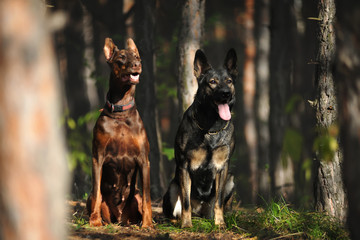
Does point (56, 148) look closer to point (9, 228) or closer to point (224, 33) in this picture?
point (9, 228)

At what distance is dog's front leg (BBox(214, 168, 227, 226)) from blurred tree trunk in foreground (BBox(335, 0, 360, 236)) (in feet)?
8.79

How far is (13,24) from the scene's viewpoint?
2789 millimetres

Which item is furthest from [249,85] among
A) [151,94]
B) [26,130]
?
[26,130]

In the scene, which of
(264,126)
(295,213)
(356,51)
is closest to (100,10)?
(264,126)

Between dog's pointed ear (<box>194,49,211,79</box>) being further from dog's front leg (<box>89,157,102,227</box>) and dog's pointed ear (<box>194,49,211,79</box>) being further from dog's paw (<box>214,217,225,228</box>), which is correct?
dog's paw (<box>214,217,225,228</box>)

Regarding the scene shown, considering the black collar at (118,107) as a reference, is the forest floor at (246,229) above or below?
below

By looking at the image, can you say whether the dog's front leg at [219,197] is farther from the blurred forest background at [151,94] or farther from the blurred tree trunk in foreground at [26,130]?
the blurred tree trunk in foreground at [26,130]

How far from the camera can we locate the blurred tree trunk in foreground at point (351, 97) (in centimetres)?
374

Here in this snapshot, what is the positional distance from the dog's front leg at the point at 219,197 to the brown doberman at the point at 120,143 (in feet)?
3.11

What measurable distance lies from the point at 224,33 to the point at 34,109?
22.9 m

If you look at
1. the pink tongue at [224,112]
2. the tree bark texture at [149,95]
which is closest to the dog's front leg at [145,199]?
the pink tongue at [224,112]

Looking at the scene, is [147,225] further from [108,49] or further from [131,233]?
[108,49]

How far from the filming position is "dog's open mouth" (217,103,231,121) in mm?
6363

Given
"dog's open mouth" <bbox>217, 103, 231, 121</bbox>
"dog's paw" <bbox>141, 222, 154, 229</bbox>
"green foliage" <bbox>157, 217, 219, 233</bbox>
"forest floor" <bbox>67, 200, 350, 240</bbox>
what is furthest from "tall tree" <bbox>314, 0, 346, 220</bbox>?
"dog's paw" <bbox>141, 222, 154, 229</bbox>
